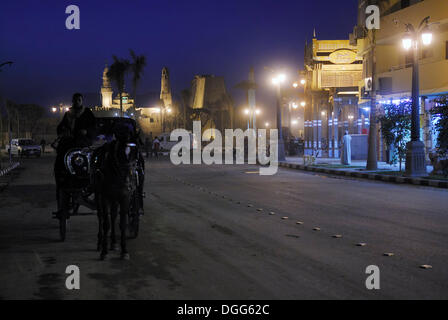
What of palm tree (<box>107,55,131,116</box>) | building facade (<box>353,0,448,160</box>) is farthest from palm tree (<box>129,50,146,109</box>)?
building facade (<box>353,0,448,160</box>)

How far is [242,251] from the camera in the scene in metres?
8.30

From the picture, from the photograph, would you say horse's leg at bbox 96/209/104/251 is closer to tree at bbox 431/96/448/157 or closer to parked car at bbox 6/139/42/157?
tree at bbox 431/96/448/157

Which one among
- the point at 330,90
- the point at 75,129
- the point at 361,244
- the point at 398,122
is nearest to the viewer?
the point at 361,244

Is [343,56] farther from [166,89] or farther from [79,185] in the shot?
[166,89]

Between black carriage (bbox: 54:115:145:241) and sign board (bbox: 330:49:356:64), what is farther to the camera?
sign board (bbox: 330:49:356:64)

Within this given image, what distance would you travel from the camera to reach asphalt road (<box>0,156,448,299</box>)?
614 centimetres

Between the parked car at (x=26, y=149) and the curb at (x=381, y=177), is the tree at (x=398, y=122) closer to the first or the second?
the curb at (x=381, y=177)

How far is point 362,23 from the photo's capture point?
41031 millimetres

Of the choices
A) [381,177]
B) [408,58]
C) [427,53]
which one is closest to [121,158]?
[381,177]

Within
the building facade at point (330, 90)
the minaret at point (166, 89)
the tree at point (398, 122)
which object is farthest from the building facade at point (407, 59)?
the minaret at point (166, 89)

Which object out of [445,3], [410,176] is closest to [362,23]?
[445,3]

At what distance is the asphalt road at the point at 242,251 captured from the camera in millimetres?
6137

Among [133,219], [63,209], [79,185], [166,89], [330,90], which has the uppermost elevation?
[166,89]
